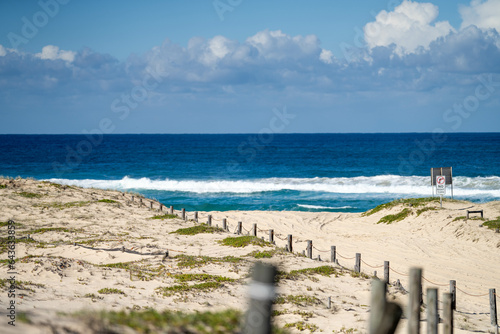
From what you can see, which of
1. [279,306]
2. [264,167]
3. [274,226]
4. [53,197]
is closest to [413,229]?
[274,226]

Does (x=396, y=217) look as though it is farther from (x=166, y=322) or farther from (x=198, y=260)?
(x=166, y=322)

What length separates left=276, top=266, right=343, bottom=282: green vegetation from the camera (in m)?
13.3

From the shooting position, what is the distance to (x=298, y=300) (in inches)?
451

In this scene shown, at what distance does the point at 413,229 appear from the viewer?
23.9 metres

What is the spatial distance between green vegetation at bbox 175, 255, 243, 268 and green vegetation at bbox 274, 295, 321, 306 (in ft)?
11.5

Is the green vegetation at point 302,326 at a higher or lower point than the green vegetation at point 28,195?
lower

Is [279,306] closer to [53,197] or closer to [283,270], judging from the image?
[283,270]

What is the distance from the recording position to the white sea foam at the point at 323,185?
1715 inches

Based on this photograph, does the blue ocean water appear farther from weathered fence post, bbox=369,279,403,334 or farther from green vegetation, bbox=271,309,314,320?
weathered fence post, bbox=369,279,403,334

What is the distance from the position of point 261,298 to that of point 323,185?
44.8 meters

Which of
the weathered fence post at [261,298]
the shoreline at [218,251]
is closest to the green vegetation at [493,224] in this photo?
the shoreline at [218,251]

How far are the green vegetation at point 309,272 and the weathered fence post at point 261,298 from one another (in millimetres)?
9254

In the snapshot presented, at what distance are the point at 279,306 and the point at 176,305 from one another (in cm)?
257

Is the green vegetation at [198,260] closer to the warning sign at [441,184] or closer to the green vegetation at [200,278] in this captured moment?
the green vegetation at [200,278]
